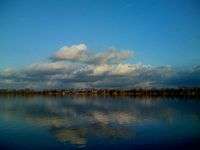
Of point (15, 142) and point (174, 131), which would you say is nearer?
point (15, 142)

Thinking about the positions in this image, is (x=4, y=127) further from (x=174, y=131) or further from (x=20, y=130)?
(x=174, y=131)

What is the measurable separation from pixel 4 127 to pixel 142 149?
33717mm

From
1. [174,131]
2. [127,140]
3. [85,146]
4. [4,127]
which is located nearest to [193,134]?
[174,131]

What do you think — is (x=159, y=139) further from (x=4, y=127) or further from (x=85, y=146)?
(x=4, y=127)

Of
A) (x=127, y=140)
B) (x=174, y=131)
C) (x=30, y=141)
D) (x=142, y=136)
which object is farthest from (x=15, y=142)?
(x=174, y=131)

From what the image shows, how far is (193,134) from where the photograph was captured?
56.9 m

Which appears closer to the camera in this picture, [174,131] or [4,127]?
[174,131]

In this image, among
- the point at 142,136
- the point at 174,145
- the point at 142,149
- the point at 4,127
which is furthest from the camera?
the point at 4,127

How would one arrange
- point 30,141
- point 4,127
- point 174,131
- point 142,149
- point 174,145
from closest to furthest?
1. point 142,149
2. point 174,145
3. point 30,141
4. point 174,131
5. point 4,127

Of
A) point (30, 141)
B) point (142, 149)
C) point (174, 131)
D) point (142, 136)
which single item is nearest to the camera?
point (142, 149)

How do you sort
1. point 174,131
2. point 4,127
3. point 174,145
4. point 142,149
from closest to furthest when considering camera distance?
point 142,149, point 174,145, point 174,131, point 4,127

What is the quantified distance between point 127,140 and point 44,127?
22.4 metres

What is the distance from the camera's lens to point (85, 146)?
150ft

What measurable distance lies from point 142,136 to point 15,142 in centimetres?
2041
